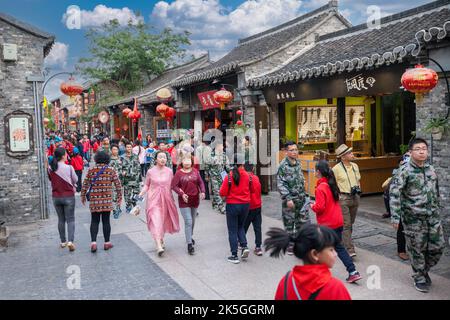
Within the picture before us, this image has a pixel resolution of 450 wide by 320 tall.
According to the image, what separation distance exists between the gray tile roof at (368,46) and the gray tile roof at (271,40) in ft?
2.61

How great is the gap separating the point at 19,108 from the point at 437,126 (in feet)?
25.9

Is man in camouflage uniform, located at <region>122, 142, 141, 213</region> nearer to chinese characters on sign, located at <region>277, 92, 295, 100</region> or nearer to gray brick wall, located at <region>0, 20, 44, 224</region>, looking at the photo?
gray brick wall, located at <region>0, 20, 44, 224</region>

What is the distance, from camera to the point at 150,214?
6.80 metres

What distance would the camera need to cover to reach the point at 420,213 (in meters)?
4.95

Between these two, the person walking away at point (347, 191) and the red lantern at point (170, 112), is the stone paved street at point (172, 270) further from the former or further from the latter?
the red lantern at point (170, 112)

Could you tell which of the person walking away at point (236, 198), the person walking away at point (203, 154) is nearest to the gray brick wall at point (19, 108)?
the person walking away at point (203, 154)

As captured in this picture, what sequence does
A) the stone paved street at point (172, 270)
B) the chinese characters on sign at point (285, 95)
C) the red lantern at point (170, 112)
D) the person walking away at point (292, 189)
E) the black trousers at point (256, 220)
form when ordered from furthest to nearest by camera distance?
the red lantern at point (170, 112) → the chinese characters on sign at point (285, 95) → the black trousers at point (256, 220) → the person walking away at point (292, 189) → the stone paved street at point (172, 270)

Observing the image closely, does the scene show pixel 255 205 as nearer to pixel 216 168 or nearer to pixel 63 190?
pixel 63 190

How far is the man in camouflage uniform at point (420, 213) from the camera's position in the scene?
4953mm

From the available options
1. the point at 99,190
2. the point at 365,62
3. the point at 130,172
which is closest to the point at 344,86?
the point at 365,62

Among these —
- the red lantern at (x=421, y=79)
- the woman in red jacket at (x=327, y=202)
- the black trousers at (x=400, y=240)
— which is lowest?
the black trousers at (x=400, y=240)

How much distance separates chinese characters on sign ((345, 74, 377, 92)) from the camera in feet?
29.5

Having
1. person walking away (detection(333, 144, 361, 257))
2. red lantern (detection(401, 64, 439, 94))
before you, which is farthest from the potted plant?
person walking away (detection(333, 144, 361, 257))
